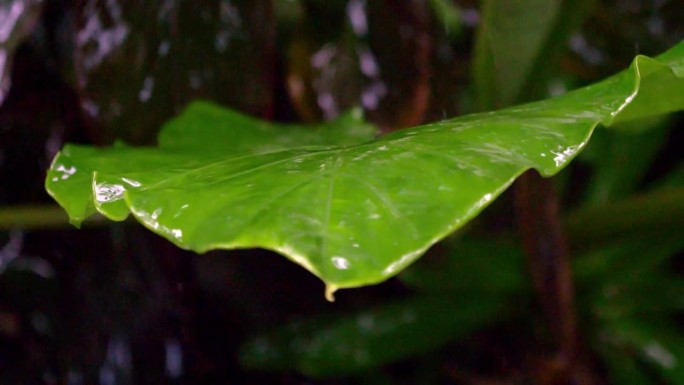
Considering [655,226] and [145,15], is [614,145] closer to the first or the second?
[655,226]

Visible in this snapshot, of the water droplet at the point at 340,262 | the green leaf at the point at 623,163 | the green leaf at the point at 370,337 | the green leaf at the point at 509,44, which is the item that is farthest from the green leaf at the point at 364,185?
the green leaf at the point at 623,163

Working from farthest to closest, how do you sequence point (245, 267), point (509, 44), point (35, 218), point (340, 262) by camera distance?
point (245, 267) → point (35, 218) → point (509, 44) → point (340, 262)

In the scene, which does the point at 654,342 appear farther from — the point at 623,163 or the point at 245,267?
the point at 245,267

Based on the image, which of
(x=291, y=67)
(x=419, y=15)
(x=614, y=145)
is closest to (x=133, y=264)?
(x=291, y=67)

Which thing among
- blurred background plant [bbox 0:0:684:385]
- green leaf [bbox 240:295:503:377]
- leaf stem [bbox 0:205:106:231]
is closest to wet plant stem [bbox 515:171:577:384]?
blurred background plant [bbox 0:0:684:385]

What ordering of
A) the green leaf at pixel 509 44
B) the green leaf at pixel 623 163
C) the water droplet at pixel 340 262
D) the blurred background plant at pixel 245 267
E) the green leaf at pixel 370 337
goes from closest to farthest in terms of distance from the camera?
the water droplet at pixel 340 262, the green leaf at pixel 509 44, the blurred background plant at pixel 245 267, the green leaf at pixel 370 337, the green leaf at pixel 623 163

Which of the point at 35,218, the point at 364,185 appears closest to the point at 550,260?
the point at 364,185

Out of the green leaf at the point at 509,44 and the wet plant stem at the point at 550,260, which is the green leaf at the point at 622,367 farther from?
the green leaf at the point at 509,44

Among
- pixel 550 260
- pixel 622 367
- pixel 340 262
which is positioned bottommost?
pixel 622 367
